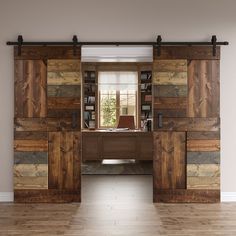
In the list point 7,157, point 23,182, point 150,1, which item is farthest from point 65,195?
point 150,1

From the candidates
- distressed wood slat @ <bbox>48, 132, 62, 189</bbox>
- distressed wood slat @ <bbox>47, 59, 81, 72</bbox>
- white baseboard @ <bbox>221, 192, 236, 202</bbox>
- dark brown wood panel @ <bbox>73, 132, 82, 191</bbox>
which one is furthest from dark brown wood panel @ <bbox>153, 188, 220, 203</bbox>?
distressed wood slat @ <bbox>47, 59, 81, 72</bbox>

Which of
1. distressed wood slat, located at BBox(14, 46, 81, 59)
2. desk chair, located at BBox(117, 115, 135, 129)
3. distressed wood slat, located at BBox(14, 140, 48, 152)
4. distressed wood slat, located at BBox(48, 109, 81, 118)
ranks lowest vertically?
distressed wood slat, located at BBox(14, 140, 48, 152)

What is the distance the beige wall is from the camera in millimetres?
5656

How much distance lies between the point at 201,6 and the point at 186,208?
2.81 meters

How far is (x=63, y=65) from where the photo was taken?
18.4 ft

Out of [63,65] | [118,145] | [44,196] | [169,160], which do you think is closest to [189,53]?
[169,160]

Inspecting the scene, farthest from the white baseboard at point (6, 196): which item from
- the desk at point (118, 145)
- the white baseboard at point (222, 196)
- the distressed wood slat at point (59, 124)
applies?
the desk at point (118, 145)

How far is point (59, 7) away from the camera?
5664 mm

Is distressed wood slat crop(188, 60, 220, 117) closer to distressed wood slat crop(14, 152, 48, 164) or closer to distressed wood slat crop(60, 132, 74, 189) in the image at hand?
distressed wood slat crop(60, 132, 74, 189)

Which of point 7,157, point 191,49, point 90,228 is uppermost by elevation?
point 191,49

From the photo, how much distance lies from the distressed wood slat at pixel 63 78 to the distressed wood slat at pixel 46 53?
0.72ft

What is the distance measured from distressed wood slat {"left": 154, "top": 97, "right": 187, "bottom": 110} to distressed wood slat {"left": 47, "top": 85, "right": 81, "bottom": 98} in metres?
1.11

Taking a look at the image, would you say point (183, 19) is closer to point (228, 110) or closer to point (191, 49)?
point (191, 49)

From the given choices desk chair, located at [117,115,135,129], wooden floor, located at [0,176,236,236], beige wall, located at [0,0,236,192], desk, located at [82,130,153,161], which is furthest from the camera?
desk chair, located at [117,115,135,129]
